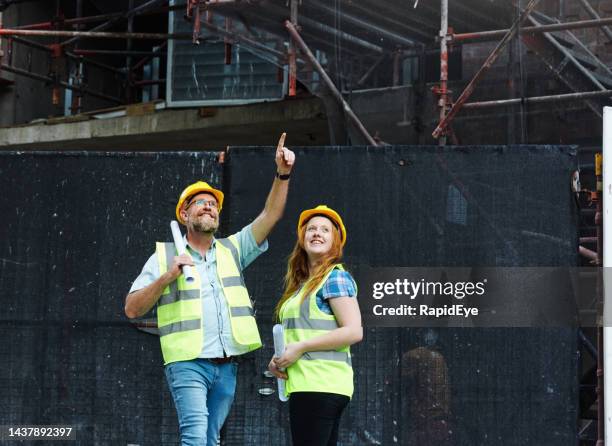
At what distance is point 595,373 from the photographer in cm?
796

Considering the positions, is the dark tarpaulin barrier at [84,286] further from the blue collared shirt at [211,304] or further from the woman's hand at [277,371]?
the woman's hand at [277,371]

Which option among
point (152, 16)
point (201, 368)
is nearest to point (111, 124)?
point (152, 16)

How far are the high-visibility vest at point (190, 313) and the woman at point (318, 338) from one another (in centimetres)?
26

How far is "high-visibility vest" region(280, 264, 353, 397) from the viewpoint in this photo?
568 cm

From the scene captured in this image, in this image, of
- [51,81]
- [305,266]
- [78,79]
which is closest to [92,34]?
[51,81]

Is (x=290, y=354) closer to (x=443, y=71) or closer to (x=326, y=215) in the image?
(x=326, y=215)

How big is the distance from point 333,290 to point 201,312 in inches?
30.0

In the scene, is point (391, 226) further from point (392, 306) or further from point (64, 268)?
point (64, 268)

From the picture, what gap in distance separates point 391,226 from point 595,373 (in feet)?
5.61

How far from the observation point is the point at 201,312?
6.15 metres

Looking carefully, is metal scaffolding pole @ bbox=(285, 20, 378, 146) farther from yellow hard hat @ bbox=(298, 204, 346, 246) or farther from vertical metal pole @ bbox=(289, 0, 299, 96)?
yellow hard hat @ bbox=(298, 204, 346, 246)

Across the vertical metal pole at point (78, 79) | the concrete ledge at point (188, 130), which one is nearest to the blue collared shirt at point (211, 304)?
the concrete ledge at point (188, 130)

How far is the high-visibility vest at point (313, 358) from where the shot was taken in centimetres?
568

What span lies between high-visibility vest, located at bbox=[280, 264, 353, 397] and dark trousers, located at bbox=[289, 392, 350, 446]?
0.11ft
